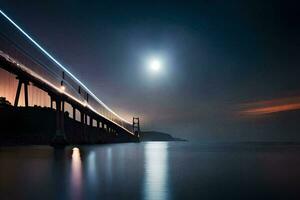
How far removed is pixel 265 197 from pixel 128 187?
3679 millimetres

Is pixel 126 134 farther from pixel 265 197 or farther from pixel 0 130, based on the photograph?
pixel 265 197

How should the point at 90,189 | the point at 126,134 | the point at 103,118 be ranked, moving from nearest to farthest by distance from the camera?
the point at 90,189
the point at 103,118
the point at 126,134

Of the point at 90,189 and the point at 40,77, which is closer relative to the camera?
the point at 90,189

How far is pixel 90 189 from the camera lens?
397 inches

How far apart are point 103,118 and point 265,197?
106762 mm

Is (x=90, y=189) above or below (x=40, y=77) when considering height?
below

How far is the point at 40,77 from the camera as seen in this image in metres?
58.3

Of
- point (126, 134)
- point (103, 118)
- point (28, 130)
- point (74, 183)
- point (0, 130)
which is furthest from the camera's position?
point (126, 134)

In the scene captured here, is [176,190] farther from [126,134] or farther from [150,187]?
[126,134]

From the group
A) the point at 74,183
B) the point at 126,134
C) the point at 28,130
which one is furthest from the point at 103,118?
the point at 74,183

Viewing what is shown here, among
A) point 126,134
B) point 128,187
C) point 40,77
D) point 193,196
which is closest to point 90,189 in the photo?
point 128,187

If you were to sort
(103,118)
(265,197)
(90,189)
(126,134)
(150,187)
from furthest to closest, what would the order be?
1. (126,134)
2. (103,118)
3. (150,187)
4. (90,189)
5. (265,197)

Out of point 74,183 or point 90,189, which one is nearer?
point 90,189

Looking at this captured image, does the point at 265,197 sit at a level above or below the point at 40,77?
below
